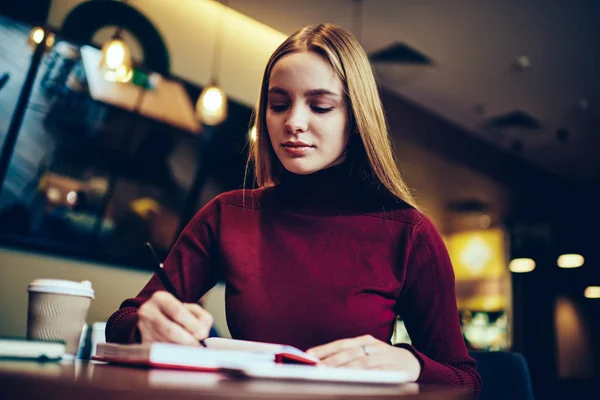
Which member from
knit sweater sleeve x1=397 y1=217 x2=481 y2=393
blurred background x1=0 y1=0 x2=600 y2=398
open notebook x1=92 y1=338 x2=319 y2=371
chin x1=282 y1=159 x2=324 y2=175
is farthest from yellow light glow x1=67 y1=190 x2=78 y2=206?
open notebook x1=92 y1=338 x2=319 y2=371

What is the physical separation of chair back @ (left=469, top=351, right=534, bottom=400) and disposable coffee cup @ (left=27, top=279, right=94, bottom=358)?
3.14ft

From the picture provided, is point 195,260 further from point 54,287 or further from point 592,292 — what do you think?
point 592,292

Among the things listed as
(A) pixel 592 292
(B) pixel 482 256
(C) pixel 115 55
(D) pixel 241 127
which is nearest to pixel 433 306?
(C) pixel 115 55

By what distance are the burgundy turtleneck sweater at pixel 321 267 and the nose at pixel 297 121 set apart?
183 millimetres

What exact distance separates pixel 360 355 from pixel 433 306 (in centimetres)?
34

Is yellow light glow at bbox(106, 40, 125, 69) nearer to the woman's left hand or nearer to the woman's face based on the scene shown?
the woman's face

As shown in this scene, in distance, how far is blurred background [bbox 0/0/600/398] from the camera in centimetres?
288

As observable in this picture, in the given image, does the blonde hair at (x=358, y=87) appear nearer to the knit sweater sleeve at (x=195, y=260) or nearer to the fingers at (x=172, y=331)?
the knit sweater sleeve at (x=195, y=260)

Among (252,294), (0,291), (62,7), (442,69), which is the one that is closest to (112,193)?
(0,291)

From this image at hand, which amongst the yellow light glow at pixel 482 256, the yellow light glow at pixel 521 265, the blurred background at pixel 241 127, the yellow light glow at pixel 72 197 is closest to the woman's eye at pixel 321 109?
the blurred background at pixel 241 127

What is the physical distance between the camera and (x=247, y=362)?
2.10ft

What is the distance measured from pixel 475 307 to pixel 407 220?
6150 mm

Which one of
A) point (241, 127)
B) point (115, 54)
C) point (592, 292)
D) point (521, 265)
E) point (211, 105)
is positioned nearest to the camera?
point (115, 54)

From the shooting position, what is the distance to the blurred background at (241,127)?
113 inches
